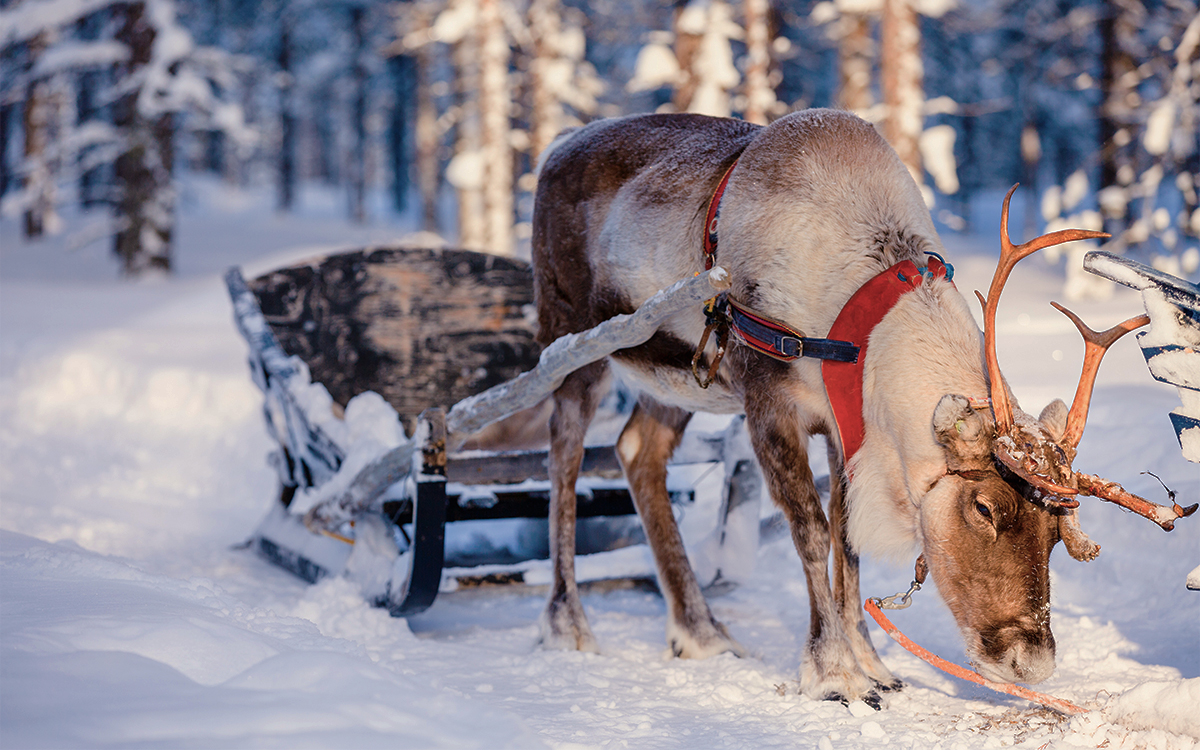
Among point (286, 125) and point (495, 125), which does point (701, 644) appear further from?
point (286, 125)

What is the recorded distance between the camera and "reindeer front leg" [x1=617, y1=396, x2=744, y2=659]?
12.1ft

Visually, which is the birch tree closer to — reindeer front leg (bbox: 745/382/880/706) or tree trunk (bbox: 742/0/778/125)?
tree trunk (bbox: 742/0/778/125)

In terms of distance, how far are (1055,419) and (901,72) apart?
34.3 ft

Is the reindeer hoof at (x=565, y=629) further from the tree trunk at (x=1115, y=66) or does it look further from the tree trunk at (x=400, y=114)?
the tree trunk at (x=400, y=114)

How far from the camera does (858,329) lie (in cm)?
293

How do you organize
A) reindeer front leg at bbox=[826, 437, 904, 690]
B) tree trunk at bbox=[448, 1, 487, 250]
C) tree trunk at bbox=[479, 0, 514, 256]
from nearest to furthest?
reindeer front leg at bbox=[826, 437, 904, 690]
tree trunk at bbox=[479, 0, 514, 256]
tree trunk at bbox=[448, 1, 487, 250]

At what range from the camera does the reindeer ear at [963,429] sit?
99.0 inches

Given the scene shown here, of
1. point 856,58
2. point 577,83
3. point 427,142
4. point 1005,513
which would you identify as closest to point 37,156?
point 427,142

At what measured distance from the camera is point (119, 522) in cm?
557

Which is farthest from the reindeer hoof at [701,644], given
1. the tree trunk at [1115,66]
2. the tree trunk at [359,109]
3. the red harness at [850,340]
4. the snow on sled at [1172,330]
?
the tree trunk at [359,109]

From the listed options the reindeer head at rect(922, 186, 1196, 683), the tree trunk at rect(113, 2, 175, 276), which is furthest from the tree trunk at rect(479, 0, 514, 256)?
the reindeer head at rect(922, 186, 1196, 683)

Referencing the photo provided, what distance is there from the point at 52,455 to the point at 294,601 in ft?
12.5

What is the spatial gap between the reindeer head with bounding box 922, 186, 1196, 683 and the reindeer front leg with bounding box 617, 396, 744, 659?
122 centimetres

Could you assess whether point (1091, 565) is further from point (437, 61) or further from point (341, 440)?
point (437, 61)
